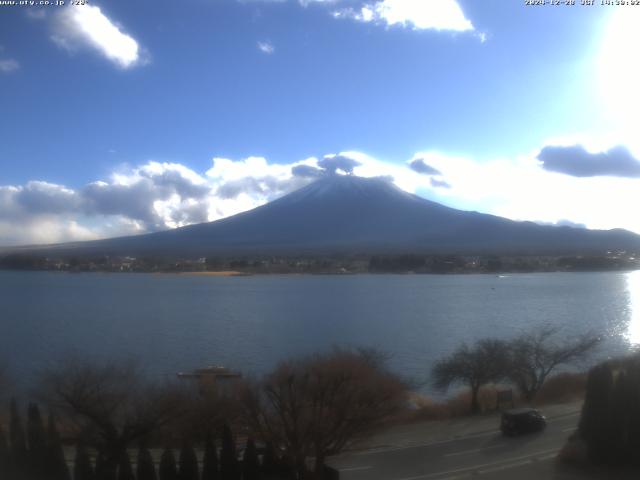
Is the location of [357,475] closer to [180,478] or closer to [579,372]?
[180,478]

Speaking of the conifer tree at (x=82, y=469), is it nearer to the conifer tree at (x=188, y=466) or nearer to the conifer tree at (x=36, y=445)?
the conifer tree at (x=36, y=445)

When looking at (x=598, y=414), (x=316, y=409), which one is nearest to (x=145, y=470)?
(x=316, y=409)

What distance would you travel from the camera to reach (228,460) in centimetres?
515

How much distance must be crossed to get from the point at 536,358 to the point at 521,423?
12.0 feet

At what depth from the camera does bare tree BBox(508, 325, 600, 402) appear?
9.95m

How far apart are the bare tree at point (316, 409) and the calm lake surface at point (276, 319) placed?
408cm

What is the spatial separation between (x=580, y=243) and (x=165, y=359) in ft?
192

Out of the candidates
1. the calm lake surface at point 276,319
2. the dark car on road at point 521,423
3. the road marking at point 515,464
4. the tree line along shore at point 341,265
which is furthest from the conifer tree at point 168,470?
the tree line along shore at point 341,265

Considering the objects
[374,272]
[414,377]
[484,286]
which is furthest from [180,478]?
[374,272]

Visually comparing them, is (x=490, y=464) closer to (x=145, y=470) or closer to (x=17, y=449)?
(x=145, y=470)

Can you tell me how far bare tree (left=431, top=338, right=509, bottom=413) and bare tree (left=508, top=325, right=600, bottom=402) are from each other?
18 centimetres

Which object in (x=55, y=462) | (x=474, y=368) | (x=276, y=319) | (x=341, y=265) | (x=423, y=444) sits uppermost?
(x=341, y=265)

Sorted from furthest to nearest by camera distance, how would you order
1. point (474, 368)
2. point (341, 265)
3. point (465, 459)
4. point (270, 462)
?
point (341, 265) → point (474, 368) → point (465, 459) → point (270, 462)

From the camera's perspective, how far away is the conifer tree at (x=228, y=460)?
16.8ft
